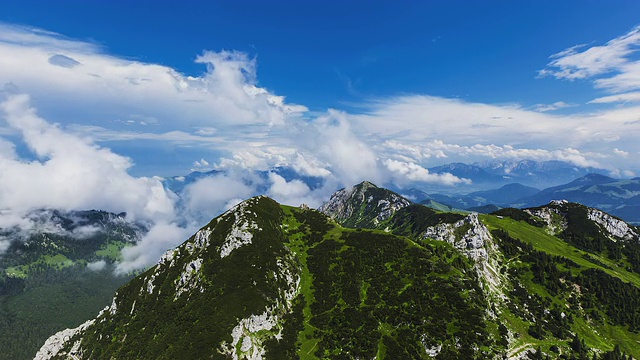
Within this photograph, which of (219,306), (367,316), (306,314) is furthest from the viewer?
(306,314)

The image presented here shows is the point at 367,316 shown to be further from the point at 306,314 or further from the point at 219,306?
the point at 219,306

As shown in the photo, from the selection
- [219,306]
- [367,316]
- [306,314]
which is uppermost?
[219,306]

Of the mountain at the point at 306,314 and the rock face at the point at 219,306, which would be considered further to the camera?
the rock face at the point at 219,306

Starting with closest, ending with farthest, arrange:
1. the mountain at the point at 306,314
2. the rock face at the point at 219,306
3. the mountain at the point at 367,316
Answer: the mountain at the point at 306,314 < the mountain at the point at 367,316 < the rock face at the point at 219,306

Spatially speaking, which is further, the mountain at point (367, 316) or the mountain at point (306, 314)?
the mountain at point (367, 316)

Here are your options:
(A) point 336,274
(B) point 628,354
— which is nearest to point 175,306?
(A) point 336,274

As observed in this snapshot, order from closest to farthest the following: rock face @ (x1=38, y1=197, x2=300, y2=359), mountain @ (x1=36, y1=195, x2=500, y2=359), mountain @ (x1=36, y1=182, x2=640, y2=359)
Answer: mountain @ (x1=36, y1=195, x2=500, y2=359), mountain @ (x1=36, y1=182, x2=640, y2=359), rock face @ (x1=38, y1=197, x2=300, y2=359)

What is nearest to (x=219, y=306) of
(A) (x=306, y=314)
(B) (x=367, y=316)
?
(A) (x=306, y=314)

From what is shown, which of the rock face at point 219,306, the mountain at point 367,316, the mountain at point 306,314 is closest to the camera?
the mountain at point 306,314

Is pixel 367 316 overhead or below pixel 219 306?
below

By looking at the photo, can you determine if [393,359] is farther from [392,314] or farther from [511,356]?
[511,356]

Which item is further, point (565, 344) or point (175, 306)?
point (175, 306)
